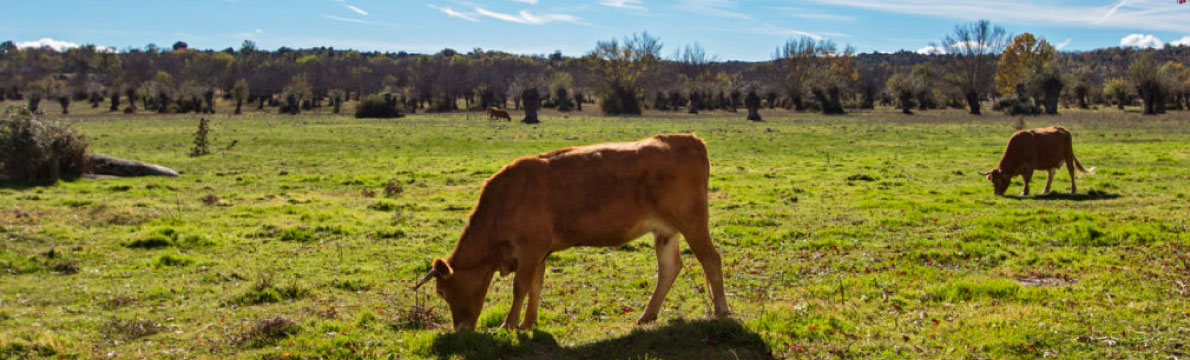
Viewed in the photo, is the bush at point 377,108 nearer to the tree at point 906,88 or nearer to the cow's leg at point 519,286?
the tree at point 906,88

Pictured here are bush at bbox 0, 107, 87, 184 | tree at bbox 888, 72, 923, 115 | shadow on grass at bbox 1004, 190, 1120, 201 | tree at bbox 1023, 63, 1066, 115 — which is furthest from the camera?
tree at bbox 888, 72, 923, 115

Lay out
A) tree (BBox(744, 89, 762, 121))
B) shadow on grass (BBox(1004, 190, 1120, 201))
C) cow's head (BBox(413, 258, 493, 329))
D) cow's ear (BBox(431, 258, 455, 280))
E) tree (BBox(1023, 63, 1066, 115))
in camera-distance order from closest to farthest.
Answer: cow's ear (BBox(431, 258, 455, 280)) < cow's head (BBox(413, 258, 493, 329)) < shadow on grass (BBox(1004, 190, 1120, 201)) < tree (BBox(744, 89, 762, 121)) < tree (BBox(1023, 63, 1066, 115))

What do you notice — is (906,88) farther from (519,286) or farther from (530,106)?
(519,286)

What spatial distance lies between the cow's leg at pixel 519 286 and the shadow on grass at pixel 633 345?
0.29 metres

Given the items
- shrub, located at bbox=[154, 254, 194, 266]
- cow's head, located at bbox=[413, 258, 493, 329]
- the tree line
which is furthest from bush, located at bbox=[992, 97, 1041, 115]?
cow's head, located at bbox=[413, 258, 493, 329]

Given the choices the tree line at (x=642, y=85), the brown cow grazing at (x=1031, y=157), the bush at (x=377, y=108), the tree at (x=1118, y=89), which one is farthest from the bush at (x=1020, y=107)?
the bush at (x=377, y=108)

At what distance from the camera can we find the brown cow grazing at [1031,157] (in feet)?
62.3

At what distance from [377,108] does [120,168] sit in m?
48.6

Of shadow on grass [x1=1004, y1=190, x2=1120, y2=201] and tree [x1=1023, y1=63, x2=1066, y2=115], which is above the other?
tree [x1=1023, y1=63, x2=1066, y2=115]

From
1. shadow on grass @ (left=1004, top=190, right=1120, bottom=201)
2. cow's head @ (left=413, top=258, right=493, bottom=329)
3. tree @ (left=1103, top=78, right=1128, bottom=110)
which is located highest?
tree @ (left=1103, top=78, right=1128, bottom=110)

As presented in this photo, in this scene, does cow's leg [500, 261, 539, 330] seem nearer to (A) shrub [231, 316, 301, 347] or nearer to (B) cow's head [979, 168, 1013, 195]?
(A) shrub [231, 316, 301, 347]

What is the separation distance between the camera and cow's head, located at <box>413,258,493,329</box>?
23.8 ft

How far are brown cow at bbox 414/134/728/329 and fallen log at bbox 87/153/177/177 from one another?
21284 millimetres

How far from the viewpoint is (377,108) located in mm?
71750
